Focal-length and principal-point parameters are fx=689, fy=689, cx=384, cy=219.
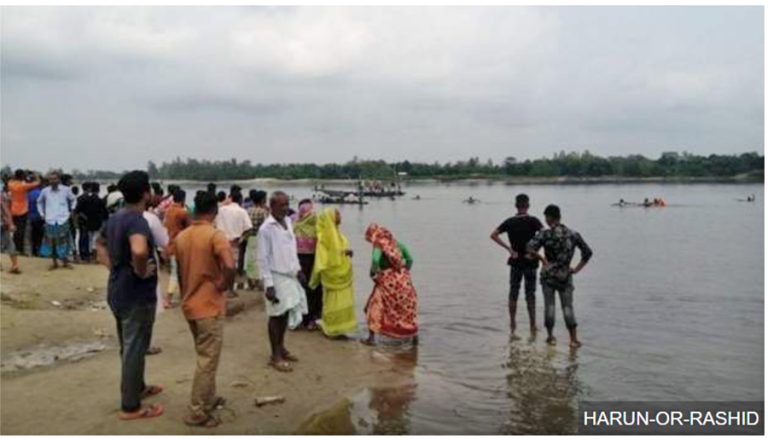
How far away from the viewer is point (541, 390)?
7527mm

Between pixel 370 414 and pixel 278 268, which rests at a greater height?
pixel 278 268

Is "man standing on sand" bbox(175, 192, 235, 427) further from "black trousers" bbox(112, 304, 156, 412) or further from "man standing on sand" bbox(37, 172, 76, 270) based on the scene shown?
"man standing on sand" bbox(37, 172, 76, 270)

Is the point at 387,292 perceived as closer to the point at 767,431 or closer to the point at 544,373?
the point at 544,373

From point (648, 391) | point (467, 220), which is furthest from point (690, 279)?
point (467, 220)

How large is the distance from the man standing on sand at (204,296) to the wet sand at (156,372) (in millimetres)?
273

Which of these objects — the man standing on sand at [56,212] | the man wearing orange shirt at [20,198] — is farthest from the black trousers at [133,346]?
the man wearing orange shirt at [20,198]

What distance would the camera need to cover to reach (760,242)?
30438 millimetres

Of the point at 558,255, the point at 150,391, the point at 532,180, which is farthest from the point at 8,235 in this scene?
the point at 532,180

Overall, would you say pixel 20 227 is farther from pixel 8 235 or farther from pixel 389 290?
pixel 389 290

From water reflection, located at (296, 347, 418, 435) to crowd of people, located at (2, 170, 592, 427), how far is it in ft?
2.84

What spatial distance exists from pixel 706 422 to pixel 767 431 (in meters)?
0.63

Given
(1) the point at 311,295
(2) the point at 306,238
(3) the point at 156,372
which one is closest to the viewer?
(3) the point at 156,372

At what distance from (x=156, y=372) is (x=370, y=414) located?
2.11 m

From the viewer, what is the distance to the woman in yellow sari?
8.75 m
